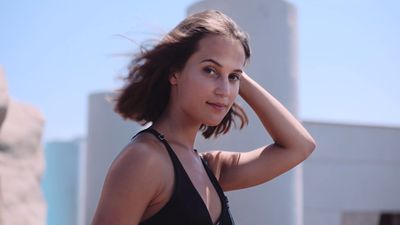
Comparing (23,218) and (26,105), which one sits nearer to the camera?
(23,218)

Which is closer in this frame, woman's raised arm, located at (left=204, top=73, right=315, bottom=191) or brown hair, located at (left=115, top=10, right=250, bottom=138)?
brown hair, located at (left=115, top=10, right=250, bottom=138)

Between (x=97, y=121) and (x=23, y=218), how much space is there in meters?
5.46

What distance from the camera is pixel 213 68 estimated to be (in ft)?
4.48

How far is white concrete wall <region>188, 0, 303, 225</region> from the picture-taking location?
12.5ft

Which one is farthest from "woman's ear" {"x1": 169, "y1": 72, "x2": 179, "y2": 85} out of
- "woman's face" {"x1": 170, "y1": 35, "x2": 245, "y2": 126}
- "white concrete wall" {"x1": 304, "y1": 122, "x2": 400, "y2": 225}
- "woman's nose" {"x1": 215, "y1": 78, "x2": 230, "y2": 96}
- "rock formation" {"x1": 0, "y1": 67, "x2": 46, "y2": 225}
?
"white concrete wall" {"x1": 304, "y1": 122, "x2": 400, "y2": 225}

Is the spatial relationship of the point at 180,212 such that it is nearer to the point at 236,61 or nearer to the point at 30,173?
the point at 236,61

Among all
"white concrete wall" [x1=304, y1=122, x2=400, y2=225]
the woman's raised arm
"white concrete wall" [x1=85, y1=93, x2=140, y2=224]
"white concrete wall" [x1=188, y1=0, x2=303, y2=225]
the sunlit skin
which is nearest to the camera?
the sunlit skin

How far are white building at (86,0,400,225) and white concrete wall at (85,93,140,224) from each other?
0.02 m

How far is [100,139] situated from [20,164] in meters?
4.72

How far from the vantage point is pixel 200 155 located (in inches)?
62.8

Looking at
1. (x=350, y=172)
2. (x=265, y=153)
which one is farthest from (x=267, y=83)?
(x=350, y=172)

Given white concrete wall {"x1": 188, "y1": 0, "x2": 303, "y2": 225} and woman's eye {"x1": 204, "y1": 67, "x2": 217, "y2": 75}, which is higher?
woman's eye {"x1": 204, "y1": 67, "x2": 217, "y2": 75}

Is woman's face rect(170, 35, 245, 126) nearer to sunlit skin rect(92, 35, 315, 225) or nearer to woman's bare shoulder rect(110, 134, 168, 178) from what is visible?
sunlit skin rect(92, 35, 315, 225)

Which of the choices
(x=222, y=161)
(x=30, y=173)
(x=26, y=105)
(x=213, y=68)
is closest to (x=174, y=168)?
(x=213, y=68)
